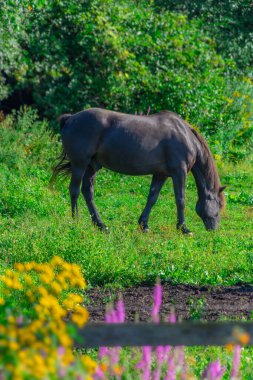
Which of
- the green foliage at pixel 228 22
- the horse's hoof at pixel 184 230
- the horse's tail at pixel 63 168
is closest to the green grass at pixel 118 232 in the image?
the horse's hoof at pixel 184 230

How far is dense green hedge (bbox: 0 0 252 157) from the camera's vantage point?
18.6 m

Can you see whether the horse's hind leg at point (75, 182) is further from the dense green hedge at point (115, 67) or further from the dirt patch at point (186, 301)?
the dense green hedge at point (115, 67)

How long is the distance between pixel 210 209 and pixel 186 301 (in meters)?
4.57

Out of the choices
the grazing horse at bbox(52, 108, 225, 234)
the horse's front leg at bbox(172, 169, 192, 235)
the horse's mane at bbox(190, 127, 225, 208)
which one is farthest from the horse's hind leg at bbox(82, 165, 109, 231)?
the horse's mane at bbox(190, 127, 225, 208)

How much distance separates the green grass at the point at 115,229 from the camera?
940 centimetres

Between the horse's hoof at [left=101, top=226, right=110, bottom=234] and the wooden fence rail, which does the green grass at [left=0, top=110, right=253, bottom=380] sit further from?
the wooden fence rail

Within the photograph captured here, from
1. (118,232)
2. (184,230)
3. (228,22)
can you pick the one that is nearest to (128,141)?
(184,230)

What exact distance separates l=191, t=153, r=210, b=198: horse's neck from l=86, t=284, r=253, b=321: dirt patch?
13.0ft

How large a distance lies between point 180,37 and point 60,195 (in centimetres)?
645

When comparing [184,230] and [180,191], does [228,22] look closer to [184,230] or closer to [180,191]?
[180,191]

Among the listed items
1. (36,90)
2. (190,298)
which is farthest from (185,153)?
(36,90)

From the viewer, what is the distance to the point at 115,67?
61.9 ft

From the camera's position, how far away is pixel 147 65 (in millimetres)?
19328

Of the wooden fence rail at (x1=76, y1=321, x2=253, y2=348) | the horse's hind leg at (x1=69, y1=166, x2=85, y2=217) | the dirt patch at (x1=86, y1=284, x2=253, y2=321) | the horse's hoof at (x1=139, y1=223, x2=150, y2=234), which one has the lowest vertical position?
the horse's hoof at (x1=139, y1=223, x2=150, y2=234)
